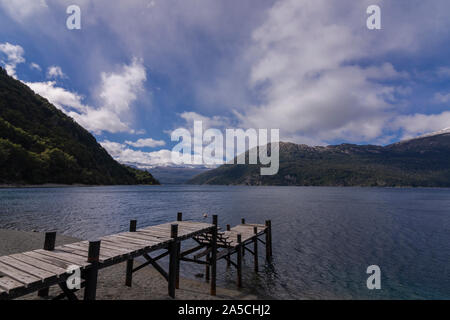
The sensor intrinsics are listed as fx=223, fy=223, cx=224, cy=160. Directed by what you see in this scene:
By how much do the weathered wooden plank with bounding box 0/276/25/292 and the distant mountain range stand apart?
134 m

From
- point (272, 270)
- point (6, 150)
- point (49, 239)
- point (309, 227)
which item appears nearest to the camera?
point (49, 239)

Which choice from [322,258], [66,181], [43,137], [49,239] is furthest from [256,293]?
[43,137]

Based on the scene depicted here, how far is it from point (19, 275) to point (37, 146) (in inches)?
6563

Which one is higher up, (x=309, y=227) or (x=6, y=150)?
(x=6, y=150)

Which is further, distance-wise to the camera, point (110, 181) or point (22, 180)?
point (110, 181)

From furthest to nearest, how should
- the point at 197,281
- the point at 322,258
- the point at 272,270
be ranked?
the point at 322,258 < the point at 272,270 < the point at 197,281

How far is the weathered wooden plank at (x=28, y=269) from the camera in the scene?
22.2 ft

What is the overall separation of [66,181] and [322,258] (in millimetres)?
161741

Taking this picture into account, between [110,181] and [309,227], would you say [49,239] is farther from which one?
[110,181]

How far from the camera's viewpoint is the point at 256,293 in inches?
608

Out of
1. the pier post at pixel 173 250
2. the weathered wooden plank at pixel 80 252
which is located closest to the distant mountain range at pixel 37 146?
the weathered wooden plank at pixel 80 252

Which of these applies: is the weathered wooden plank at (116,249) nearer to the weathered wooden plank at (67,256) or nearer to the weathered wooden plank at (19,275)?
the weathered wooden plank at (67,256)
